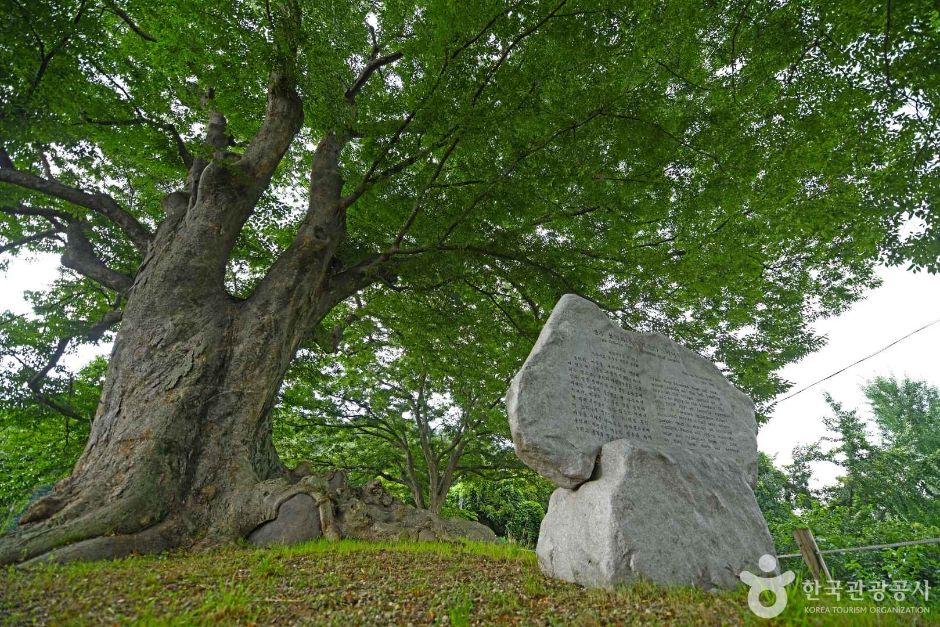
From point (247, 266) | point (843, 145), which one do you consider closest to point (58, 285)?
point (247, 266)

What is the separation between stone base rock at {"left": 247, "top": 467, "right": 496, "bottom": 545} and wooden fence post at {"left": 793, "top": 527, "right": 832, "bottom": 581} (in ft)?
12.7

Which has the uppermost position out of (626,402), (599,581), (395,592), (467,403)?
(467,403)

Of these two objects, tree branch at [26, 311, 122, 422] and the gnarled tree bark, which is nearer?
the gnarled tree bark

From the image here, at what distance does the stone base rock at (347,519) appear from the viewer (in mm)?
4871

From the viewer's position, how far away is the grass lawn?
248cm

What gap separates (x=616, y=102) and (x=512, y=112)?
4.53 feet

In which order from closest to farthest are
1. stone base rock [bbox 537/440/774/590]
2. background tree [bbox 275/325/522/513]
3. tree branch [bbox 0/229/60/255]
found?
stone base rock [bbox 537/440/774/590] → tree branch [bbox 0/229/60/255] → background tree [bbox 275/325/522/513]

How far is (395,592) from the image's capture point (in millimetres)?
3170

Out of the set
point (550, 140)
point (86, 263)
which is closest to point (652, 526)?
point (550, 140)

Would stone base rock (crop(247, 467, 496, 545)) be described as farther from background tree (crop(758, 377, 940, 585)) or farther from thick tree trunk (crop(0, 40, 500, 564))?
background tree (crop(758, 377, 940, 585))

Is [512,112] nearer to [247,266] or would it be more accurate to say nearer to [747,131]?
Answer: [747,131]
